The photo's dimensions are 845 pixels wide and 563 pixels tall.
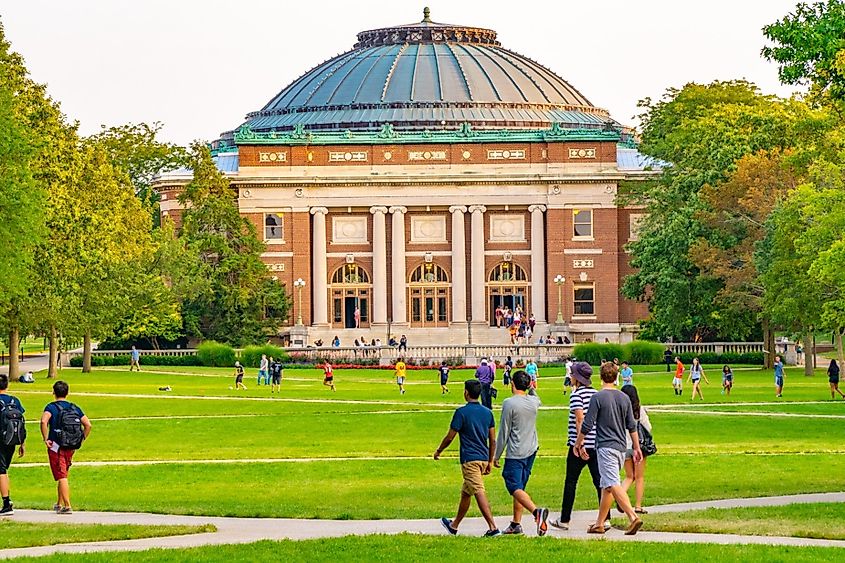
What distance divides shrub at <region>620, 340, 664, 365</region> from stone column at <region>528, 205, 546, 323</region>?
23826mm

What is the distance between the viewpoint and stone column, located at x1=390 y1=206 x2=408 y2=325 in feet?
366

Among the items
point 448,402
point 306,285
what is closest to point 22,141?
point 448,402

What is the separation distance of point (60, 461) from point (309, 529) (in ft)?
12.4

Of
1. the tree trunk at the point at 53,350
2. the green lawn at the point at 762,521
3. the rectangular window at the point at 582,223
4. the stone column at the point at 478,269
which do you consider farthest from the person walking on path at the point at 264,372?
the green lawn at the point at 762,521

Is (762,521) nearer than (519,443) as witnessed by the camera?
No

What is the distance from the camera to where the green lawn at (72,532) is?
2234 centimetres

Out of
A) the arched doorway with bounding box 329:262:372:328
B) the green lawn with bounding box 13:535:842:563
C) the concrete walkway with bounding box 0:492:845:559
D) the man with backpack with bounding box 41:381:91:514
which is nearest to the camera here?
the green lawn with bounding box 13:535:842:563

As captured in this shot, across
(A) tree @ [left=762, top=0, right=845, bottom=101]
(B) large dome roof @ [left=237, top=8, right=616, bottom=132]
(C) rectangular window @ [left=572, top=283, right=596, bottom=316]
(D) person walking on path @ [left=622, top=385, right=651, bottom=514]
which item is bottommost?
(D) person walking on path @ [left=622, top=385, right=651, bottom=514]

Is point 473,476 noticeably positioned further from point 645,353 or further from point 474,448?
point 645,353

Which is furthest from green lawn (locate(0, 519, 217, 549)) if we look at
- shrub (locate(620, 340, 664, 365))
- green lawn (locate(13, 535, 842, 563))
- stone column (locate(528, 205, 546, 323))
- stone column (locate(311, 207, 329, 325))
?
stone column (locate(528, 205, 546, 323))

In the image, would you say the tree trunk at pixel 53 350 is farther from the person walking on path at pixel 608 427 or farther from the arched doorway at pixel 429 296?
the person walking on path at pixel 608 427

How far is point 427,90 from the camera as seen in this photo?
123375 millimetres

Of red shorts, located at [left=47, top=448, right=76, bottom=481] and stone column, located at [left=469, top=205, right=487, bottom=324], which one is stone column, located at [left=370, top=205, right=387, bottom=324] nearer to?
stone column, located at [left=469, top=205, right=487, bottom=324]

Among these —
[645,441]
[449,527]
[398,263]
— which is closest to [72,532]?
[449,527]
